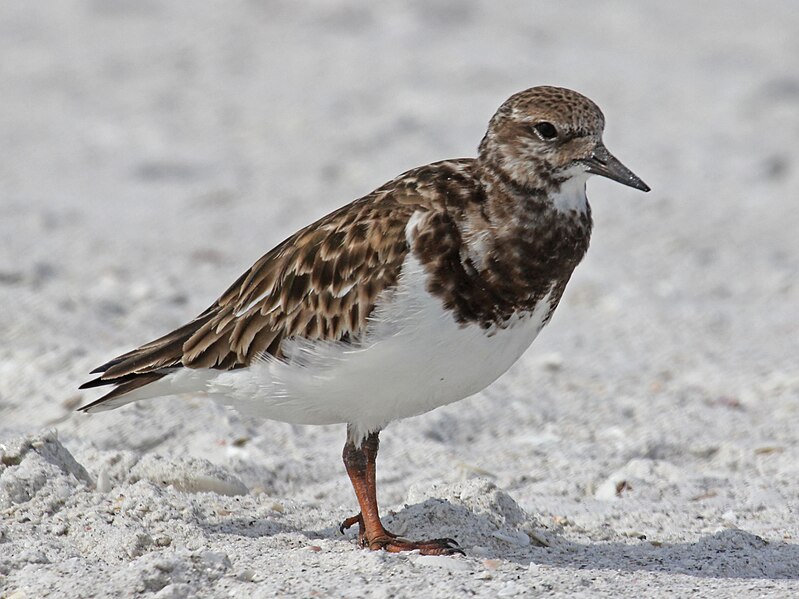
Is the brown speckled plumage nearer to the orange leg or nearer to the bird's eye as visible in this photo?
the bird's eye

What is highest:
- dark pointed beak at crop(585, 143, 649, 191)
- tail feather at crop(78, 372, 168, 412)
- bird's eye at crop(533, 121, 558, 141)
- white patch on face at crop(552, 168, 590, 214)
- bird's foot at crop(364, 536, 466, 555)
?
bird's eye at crop(533, 121, 558, 141)

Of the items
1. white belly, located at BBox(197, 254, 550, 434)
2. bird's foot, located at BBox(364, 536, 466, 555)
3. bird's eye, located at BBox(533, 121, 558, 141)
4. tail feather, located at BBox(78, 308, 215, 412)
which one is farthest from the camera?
tail feather, located at BBox(78, 308, 215, 412)

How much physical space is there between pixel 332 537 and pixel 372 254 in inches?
38.1

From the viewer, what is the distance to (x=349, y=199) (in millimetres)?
9344

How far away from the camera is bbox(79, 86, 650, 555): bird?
159 inches

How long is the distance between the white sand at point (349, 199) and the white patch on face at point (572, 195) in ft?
3.16

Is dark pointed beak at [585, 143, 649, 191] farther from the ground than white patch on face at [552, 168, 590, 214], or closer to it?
farther from the ground

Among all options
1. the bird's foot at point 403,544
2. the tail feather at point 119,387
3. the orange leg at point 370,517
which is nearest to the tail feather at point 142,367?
the tail feather at point 119,387

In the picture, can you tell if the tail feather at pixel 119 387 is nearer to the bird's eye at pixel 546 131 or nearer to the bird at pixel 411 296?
the bird at pixel 411 296

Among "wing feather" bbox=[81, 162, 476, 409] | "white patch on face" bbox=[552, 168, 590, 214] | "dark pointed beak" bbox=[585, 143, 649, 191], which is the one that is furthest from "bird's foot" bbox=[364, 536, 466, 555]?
"dark pointed beak" bbox=[585, 143, 649, 191]

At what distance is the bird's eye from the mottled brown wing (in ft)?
1.41

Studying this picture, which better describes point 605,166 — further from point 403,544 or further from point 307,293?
point 403,544

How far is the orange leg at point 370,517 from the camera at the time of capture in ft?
13.8

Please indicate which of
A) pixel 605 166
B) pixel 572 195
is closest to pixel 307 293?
pixel 572 195
